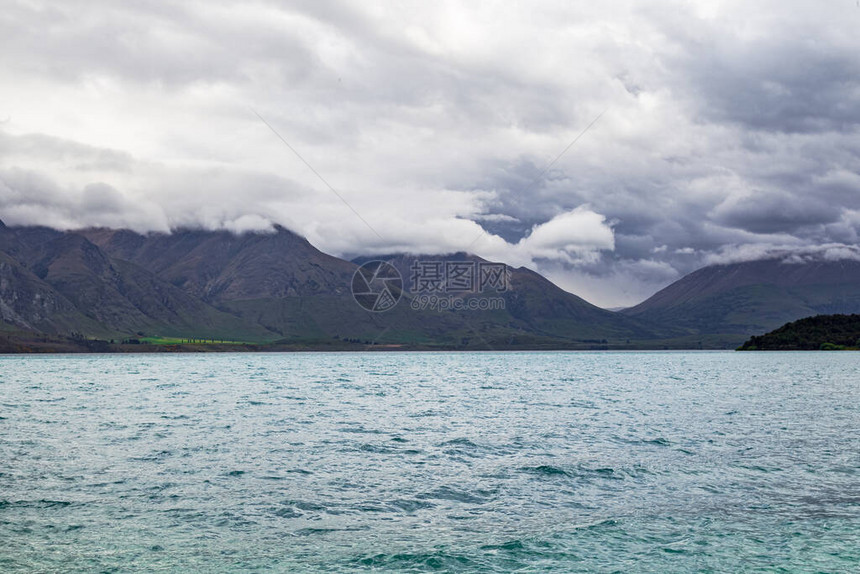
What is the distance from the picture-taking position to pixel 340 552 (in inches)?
957

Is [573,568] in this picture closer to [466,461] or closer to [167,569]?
[167,569]

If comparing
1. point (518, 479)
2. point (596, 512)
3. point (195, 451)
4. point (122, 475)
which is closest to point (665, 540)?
point (596, 512)

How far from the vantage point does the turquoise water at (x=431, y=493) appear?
78.1ft

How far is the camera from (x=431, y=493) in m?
33.8

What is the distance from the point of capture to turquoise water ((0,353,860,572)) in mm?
23797

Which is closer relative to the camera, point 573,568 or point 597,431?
point 573,568

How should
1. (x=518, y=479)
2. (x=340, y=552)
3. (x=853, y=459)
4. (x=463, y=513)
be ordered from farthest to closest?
(x=853, y=459) < (x=518, y=479) < (x=463, y=513) < (x=340, y=552)

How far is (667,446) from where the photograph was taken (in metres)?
48.8

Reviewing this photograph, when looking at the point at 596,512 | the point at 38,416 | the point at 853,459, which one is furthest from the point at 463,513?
the point at 38,416

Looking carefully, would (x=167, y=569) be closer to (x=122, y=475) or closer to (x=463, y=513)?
(x=463, y=513)

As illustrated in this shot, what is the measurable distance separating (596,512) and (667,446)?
21.3 m

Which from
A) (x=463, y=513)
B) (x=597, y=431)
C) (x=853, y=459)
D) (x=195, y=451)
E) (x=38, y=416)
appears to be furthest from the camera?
(x=38, y=416)

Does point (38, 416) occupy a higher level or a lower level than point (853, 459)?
lower

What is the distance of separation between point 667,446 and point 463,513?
24.8 metres
